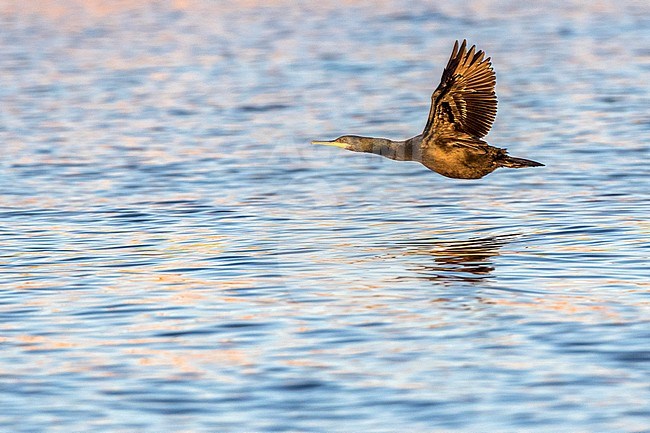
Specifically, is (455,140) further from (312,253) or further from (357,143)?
(312,253)

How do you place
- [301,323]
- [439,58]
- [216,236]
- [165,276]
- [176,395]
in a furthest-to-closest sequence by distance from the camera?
1. [439,58]
2. [216,236]
3. [165,276]
4. [301,323]
5. [176,395]

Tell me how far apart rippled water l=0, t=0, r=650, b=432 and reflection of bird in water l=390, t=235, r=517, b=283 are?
55 millimetres

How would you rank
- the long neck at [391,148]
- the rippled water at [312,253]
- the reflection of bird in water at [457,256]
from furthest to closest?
the long neck at [391,148]
the reflection of bird in water at [457,256]
the rippled water at [312,253]

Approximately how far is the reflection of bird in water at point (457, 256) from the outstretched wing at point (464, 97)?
3.86 feet

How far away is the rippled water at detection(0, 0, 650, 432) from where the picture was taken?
1020 cm

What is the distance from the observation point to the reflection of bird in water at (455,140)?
15086 millimetres

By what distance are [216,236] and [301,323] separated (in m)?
4.24

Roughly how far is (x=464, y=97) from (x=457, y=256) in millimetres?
1704

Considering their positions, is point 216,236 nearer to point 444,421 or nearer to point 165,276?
point 165,276

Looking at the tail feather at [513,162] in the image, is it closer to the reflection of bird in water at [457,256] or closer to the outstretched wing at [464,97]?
the outstretched wing at [464,97]

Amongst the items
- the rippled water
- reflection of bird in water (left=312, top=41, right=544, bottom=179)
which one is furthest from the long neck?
the rippled water

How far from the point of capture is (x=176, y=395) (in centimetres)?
1027

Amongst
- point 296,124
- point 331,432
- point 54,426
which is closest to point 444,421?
point 331,432

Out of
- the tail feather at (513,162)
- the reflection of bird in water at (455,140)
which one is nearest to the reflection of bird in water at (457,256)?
the reflection of bird in water at (455,140)
